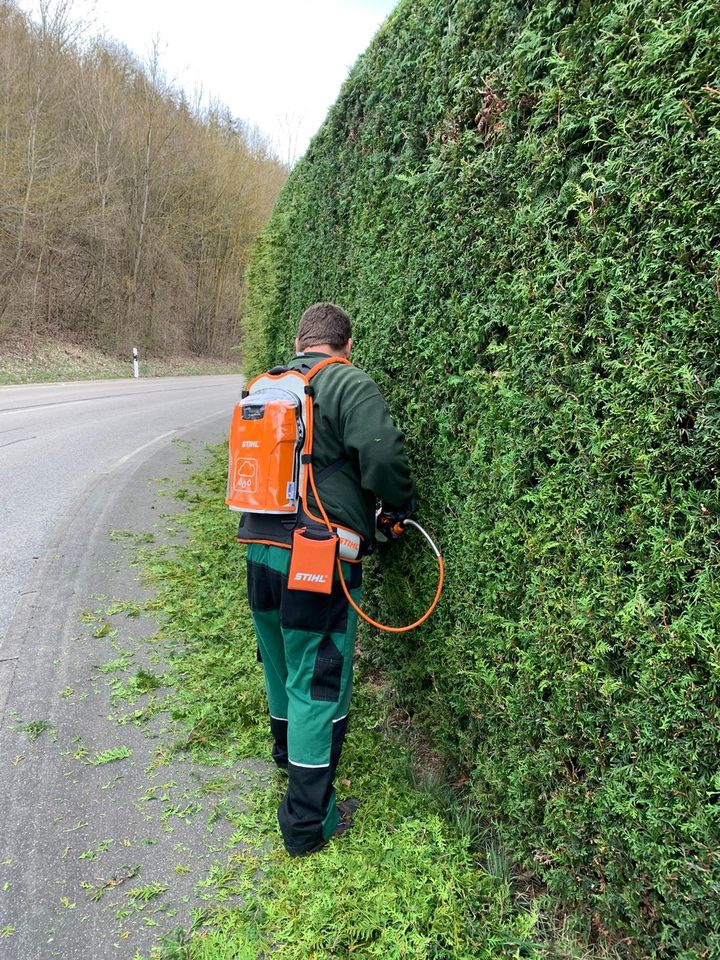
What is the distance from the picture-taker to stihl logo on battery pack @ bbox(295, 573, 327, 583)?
93.4 inches

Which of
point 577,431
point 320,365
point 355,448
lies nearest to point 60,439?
point 320,365

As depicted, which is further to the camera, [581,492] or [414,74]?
[414,74]

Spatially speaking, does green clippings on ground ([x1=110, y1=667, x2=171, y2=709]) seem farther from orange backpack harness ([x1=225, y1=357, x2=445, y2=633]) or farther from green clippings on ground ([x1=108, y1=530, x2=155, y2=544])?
green clippings on ground ([x1=108, y1=530, x2=155, y2=544])

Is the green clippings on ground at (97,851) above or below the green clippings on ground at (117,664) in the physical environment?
above

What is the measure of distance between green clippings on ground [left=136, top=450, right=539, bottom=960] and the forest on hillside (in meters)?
25.5

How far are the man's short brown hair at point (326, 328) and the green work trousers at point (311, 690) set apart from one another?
98 centimetres

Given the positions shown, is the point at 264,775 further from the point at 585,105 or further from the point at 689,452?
the point at 585,105

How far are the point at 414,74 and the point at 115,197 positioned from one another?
29.9m

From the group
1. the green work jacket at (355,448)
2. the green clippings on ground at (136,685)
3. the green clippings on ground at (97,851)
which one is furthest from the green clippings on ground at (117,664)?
the green work jacket at (355,448)

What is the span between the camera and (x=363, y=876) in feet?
7.49

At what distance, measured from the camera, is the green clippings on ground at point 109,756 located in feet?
9.88

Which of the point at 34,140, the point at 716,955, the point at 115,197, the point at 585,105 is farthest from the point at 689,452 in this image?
the point at 115,197

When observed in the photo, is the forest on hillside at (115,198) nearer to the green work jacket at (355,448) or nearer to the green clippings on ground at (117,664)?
the green clippings on ground at (117,664)

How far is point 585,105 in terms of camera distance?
177 cm
